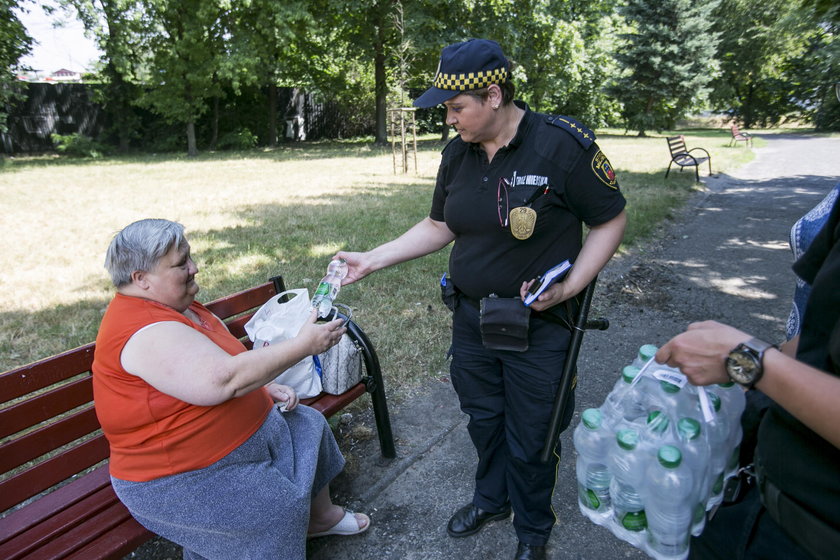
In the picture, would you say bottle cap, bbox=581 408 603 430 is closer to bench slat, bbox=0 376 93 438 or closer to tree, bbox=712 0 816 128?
bench slat, bbox=0 376 93 438

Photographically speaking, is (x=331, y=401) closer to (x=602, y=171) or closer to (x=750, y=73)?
(x=602, y=171)

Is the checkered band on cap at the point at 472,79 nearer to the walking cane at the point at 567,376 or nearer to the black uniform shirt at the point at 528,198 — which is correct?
the black uniform shirt at the point at 528,198

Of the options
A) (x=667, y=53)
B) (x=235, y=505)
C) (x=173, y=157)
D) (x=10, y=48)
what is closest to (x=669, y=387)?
(x=235, y=505)

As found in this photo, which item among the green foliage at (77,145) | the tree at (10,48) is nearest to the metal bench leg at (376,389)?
the tree at (10,48)

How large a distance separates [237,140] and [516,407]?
23.7 m

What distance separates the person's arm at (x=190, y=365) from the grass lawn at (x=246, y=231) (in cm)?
201

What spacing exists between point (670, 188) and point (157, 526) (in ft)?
37.1

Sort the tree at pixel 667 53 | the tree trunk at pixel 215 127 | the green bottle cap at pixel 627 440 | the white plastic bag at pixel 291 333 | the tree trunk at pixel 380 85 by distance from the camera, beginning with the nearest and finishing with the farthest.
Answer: the green bottle cap at pixel 627 440
the white plastic bag at pixel 291 333
the tree trunk at pixel 380 85
the tree trunk at pixel 215 127
the tree at pixel 667 53

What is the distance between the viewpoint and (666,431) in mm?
1678

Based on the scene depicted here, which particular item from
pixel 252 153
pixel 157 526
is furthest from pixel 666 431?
pixel 252 153

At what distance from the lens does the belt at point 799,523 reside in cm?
107

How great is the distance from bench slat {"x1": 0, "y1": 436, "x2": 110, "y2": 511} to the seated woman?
33 cm

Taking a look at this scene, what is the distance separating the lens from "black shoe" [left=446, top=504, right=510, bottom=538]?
2.58 m

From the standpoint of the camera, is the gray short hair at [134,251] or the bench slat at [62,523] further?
the gray short hair at [134,251]
